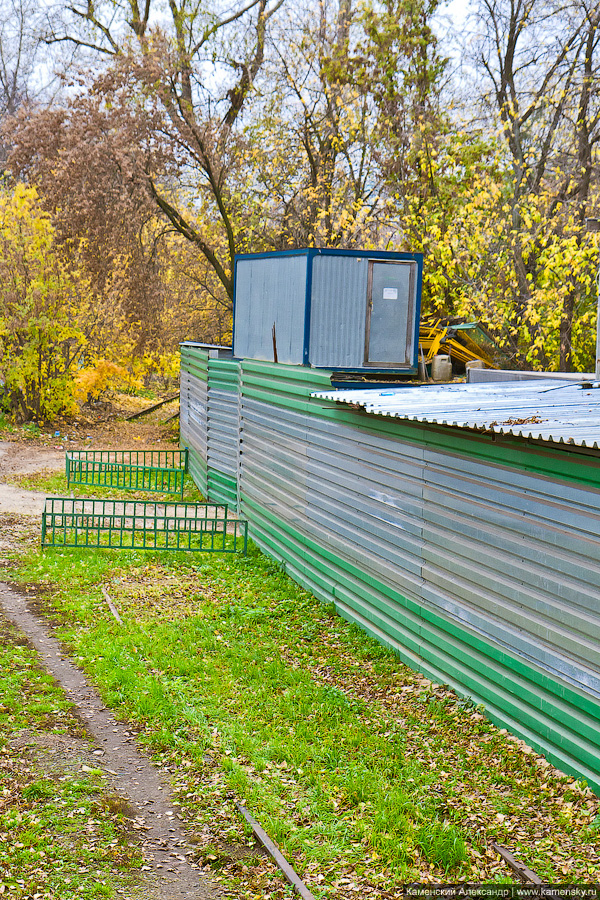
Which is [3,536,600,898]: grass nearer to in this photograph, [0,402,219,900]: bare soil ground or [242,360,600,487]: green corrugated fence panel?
[0,402,219,900]: bare soil ground

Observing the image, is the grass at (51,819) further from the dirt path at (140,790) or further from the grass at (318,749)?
the grass at (318,749)

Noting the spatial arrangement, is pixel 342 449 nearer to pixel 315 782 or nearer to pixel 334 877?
pixel 315 782

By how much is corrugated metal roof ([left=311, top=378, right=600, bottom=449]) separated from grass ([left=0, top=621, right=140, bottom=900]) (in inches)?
150

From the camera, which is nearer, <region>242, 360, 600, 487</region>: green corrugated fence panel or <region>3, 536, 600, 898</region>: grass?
<region>3, 536, 600, 898</region>: grass

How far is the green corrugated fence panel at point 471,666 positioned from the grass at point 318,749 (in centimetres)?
15

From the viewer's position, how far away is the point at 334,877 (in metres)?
4.95

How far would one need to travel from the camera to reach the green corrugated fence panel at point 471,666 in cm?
575

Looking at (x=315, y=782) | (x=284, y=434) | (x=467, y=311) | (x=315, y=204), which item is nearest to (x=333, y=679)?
(x=315, y=782)

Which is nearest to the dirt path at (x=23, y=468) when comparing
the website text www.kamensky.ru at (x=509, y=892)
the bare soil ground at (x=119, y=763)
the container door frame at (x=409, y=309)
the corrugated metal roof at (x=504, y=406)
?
the bare soil ground at (x=119, y=763)

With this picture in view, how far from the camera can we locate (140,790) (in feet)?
19.6

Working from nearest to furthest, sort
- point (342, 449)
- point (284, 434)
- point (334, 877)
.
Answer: point (334, 877), point (342, 449), point (284, 434)

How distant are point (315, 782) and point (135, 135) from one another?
2000cm

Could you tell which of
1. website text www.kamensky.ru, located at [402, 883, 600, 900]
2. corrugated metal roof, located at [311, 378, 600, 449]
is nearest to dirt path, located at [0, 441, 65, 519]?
corrugated metal roof, located at [311, 378, 600, 449]

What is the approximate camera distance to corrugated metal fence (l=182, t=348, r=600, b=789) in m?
5.79
